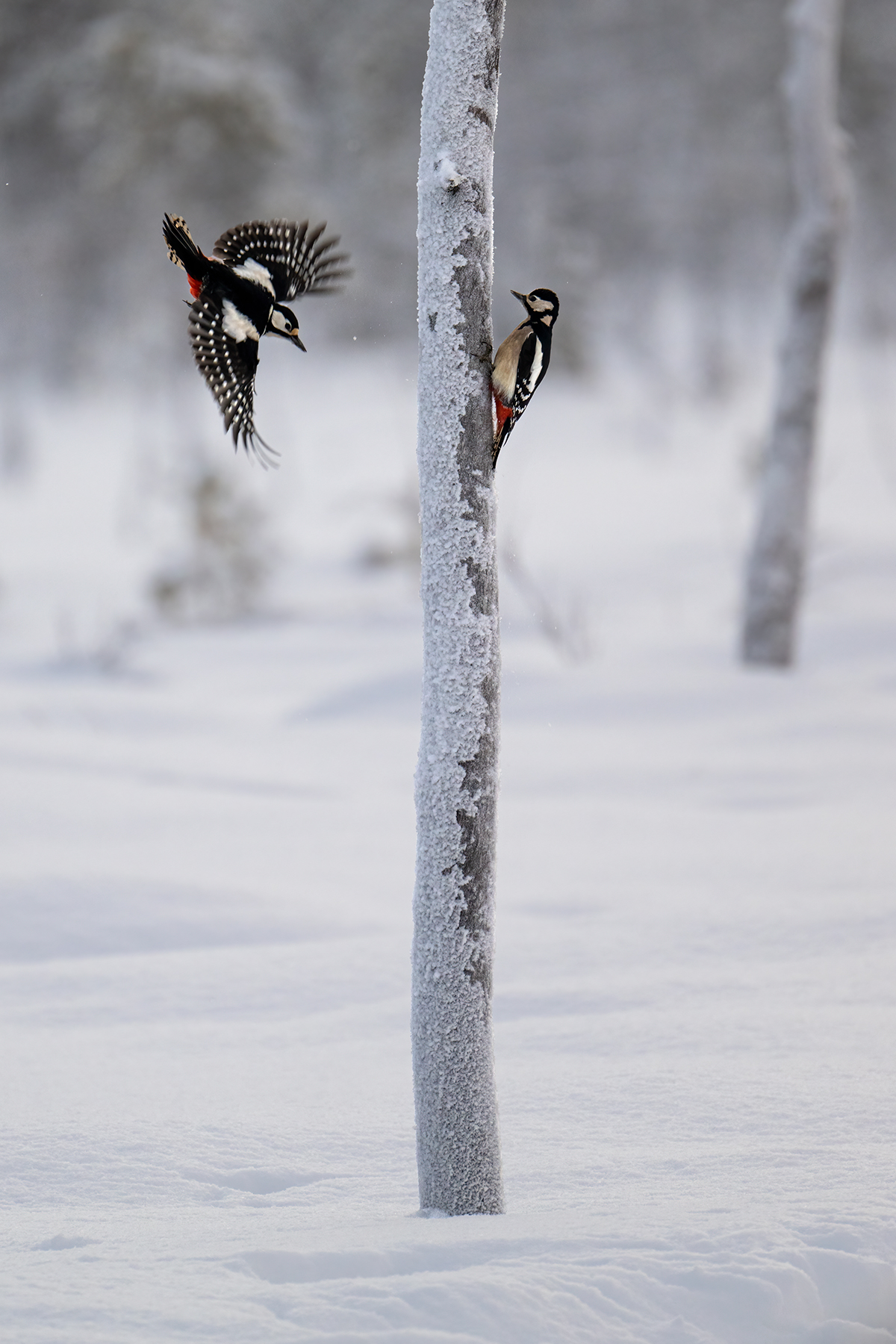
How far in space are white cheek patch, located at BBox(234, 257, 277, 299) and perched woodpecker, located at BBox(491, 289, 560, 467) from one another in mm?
299

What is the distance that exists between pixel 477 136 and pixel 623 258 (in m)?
18.9

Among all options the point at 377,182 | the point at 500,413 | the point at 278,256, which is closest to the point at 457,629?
the point at 500,413

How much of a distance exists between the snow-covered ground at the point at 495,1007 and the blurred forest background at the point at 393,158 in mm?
8833

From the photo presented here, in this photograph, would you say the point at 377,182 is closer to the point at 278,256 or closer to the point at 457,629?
the point at 278,256

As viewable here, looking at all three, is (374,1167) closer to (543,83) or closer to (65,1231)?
(65,1231)

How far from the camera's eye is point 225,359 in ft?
4.91

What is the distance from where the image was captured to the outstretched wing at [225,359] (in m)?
1.48

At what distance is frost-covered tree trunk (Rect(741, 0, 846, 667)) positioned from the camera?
573 cm

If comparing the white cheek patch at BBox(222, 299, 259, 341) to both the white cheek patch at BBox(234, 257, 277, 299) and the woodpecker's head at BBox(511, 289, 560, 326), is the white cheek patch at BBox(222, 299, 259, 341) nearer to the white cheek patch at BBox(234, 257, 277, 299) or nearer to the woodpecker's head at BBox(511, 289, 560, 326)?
the white cheek patch at BBox(234, 257, 277, 299)

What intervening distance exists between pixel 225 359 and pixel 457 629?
1.41 ft

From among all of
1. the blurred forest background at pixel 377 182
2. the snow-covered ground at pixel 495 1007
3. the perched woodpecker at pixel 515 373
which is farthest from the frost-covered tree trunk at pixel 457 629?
the blurred forest background at pixel 377 182

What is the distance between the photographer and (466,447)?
1513 mm

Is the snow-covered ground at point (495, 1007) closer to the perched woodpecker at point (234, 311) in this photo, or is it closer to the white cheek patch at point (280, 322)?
the perched woodpecker at point (234, 311)

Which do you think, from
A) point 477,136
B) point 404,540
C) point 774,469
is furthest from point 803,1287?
point 404,540
